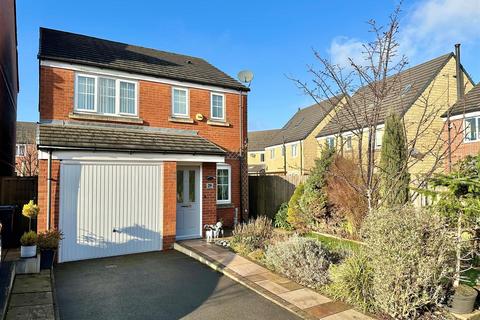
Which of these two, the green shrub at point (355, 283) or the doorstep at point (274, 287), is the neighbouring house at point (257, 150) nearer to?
the doorstep at point (274, 287)

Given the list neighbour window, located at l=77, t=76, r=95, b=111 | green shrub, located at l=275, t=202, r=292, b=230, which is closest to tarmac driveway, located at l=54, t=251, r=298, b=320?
neighbour window, located at l=77, t=76, r=95, b=111

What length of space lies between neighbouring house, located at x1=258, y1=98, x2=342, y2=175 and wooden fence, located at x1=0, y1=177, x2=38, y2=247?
21.9 metres

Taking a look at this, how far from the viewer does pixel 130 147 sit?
8.70 metres

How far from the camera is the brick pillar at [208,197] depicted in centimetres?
1033

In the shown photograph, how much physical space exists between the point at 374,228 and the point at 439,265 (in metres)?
1.08

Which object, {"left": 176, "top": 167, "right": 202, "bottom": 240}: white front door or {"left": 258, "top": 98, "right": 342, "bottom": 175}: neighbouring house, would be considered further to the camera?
{"left": 258, "top": 98, "right": 342, "bottom": 175}: neighbouring house

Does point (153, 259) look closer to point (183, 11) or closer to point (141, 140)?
point (141, 140)

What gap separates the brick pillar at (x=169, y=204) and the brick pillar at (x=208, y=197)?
1.23m

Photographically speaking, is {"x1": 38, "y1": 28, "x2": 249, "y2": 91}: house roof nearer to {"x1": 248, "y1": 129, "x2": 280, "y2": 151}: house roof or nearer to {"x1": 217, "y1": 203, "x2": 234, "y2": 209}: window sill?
{"x1": 217, "y1": 203, "x2": 234, "y2": 209}: window sill

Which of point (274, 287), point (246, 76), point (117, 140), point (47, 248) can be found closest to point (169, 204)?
point (117, 140)

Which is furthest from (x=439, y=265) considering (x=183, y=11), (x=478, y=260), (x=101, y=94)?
(x=183, y=11)

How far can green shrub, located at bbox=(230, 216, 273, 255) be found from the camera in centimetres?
845

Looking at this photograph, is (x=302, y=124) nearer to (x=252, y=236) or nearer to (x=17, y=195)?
(x=252, y=236)

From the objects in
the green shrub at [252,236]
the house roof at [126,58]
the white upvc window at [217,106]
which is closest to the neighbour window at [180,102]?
the house roof at [126,58]
